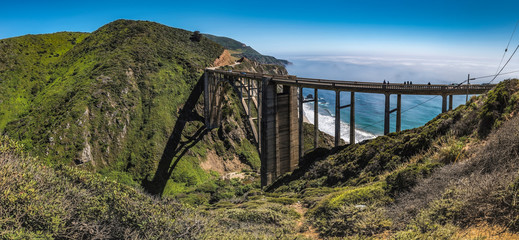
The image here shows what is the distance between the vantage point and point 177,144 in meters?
39.2

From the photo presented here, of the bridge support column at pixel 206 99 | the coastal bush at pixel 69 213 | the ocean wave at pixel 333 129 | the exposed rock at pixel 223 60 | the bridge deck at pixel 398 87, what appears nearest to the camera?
the coastal bush at pixel 69 213

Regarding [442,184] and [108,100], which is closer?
[442,184]

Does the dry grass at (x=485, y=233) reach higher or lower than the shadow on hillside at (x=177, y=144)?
higher

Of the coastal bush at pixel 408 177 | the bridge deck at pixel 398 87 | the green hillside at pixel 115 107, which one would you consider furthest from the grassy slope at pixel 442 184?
the green hillside at pixel 115 107

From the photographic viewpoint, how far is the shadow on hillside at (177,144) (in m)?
33.7

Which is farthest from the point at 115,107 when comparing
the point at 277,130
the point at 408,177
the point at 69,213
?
the point at 408,177

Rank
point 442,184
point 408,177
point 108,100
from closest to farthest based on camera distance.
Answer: point 442,184, point 408,177, point 108,100

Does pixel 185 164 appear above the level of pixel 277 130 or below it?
below

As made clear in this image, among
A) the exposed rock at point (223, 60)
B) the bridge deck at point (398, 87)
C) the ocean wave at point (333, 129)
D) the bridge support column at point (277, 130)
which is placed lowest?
the ocean wave at point (333, 129)

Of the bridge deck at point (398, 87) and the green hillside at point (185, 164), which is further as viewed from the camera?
the bridge deck at point (398, 87)

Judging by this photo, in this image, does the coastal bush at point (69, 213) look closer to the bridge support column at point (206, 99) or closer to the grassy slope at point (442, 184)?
the grassy slope at point (442, 184)

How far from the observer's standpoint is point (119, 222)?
8.47 meters

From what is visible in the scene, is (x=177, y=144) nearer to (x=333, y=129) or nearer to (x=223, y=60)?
(x=223, y=60)

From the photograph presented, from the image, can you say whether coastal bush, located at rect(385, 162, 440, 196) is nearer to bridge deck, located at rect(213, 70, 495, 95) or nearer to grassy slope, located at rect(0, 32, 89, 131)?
bridge deck, located at rect(213, 70, 495, 95)
